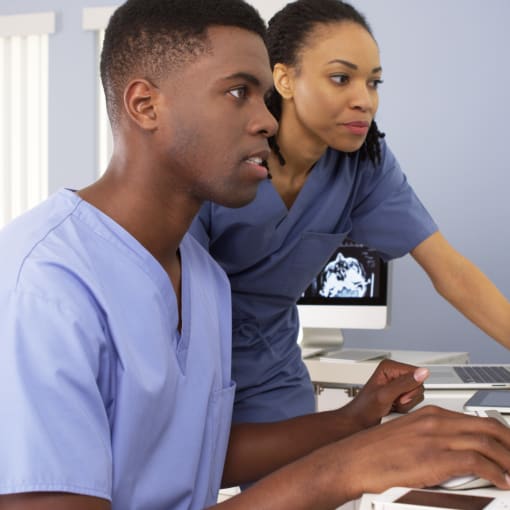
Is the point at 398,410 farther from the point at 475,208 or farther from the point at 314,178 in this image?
the point at 475,208

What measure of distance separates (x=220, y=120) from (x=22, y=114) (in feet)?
9.52

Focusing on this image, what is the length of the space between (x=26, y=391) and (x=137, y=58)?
0.40 m

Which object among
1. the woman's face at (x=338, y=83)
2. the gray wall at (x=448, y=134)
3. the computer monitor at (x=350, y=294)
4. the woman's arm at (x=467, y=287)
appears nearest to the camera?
the woman's face at (x=338, y=83)

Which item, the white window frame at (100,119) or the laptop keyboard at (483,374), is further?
the white window frame at (100,119)

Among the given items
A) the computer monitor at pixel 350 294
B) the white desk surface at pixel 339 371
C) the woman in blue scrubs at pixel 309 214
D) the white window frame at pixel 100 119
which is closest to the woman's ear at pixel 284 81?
the woman in blue scrubs at pixel 309 214

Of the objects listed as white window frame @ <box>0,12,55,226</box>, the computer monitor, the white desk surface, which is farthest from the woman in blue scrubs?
white window frame @ <box>0,12,55,226</box>

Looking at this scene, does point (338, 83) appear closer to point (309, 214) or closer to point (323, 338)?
point (309, 214)

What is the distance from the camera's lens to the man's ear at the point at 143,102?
35.5 inches

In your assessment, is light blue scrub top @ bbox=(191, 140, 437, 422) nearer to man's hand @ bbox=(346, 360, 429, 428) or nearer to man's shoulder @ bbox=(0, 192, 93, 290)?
man's hand @ bbox=(346, 360, 429, 428)

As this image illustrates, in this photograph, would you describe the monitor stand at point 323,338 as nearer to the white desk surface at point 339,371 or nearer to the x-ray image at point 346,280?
the x-ray image at point 346,280

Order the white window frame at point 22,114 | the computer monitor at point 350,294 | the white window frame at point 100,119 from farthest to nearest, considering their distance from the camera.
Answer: the white window frame at point 22,114 < the white window frame at point 100,119 < the computer monitor at point 350,294

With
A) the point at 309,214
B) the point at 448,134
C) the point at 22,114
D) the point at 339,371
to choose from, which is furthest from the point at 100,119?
the point at 309,214

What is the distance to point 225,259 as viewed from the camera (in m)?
1.38

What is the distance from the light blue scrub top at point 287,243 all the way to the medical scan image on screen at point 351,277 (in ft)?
2.88
